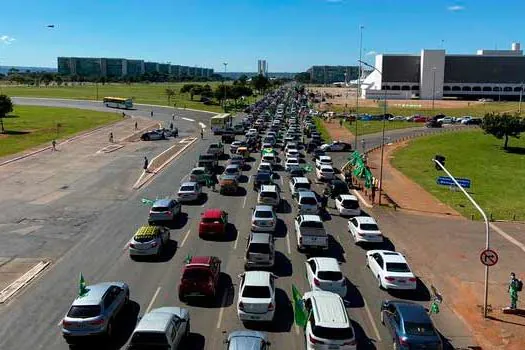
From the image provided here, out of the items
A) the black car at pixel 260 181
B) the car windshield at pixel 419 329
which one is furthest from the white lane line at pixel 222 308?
the black car at pixel 260 181

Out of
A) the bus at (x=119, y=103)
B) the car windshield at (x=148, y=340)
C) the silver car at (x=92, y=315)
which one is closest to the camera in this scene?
the car windshield at (x=148, y=340)

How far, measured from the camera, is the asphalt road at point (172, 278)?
18.5 meters

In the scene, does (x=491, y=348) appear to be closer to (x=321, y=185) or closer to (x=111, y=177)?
(x=321, y=185)

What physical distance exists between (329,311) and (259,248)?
7711 mm

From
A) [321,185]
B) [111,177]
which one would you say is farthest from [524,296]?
[111,177]

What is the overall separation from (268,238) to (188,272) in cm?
537

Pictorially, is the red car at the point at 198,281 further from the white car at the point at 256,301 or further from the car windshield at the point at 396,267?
the car windshield at the point at 396,267

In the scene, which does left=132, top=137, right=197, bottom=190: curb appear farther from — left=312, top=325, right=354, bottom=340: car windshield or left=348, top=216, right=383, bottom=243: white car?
left=312, top=325, right=354, bottom=340: car windshield

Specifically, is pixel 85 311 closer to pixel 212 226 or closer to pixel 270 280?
pixel 270 280

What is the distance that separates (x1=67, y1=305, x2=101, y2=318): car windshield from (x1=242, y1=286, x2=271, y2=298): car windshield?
491 cm

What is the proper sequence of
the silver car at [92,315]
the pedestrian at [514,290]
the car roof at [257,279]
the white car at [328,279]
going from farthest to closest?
1. the white car at [328,279]
2. the pedestrian at [514,290]
3. the car roof at [257,279]
4. the silver car at [92,315]

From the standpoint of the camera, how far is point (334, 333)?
16.5m

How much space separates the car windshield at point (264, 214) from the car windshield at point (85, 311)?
14.0 meters

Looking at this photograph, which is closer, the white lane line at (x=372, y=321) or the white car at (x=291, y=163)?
the white lane line at (x=372, y=321)
